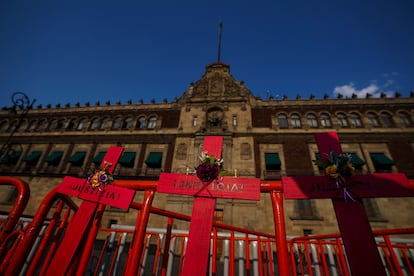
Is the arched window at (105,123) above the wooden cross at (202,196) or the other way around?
above

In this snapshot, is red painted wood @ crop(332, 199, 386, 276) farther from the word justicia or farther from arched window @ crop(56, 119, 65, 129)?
arched window @ crop(56, 119, 65, 129)

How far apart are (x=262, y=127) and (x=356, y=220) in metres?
14.6

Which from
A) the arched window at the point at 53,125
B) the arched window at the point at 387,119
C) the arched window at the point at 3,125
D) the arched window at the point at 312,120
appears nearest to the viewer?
the arched window at the point at 387,119

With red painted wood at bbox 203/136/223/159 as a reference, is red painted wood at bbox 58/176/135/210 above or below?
below

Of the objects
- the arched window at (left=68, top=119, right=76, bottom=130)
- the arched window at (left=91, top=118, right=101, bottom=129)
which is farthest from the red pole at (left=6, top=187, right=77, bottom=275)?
the arched window at (left=68, top=119, right=76, bottom=130)

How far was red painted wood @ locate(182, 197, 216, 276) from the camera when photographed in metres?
2.09

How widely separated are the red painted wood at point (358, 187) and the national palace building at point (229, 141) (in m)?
10.7

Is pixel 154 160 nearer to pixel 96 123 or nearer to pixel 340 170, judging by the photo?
pixel 96 123

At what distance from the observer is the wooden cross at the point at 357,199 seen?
1865 mm

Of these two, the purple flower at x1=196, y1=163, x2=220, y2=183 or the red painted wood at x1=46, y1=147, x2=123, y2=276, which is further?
the purple flower at x1=196, y1=163, x2=220, y2=183

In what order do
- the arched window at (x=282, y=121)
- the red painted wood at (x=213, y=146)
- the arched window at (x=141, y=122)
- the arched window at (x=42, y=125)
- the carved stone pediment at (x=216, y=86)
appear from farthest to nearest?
the arched window at (x=42, y=125) < the carved stone pediment at (x=216, y=86) < the arched window at (x=141, y=122) < the arched window at (x=282, y=121) < the red painted wood at (x=213, y=146)

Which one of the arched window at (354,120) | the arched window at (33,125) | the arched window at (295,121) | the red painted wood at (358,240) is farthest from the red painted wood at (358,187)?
the arched window at (33,125)

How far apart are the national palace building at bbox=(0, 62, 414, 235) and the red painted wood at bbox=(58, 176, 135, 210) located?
10.6 m

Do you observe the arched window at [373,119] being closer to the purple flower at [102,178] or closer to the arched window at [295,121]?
the arched window at [295,121]
